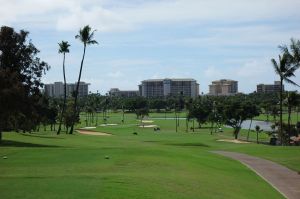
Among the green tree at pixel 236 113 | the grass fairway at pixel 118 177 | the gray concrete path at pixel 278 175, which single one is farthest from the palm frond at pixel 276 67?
the green tree at pixel 236 113

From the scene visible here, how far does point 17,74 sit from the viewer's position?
47.1m

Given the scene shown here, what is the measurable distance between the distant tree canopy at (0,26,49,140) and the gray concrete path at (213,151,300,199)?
19.0 m

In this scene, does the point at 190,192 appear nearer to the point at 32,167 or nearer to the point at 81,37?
the point at 32,167

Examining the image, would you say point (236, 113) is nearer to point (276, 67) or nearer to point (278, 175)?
point (276, 67)

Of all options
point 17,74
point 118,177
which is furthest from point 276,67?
point 118,177

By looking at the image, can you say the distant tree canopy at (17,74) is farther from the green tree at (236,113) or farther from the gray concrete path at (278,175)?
the green tree at (236,113)

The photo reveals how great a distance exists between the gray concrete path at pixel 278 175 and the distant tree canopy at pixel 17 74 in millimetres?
18971

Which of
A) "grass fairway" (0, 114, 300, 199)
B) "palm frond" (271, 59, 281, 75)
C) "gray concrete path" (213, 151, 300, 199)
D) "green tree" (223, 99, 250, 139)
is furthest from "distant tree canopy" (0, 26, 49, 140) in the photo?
"green tree" (223, 99, 250, 139)

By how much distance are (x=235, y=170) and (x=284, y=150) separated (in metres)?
17.1

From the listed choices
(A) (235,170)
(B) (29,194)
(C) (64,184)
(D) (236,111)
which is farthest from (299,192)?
(D) (236,111)

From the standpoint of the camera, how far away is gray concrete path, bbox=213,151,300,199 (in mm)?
25141

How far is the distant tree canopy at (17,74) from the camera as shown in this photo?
134 feet

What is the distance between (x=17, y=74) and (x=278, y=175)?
1056 inches

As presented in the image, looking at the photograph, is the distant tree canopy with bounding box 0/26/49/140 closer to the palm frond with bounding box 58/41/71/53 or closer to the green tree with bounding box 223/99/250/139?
the palm frond with bounding box 58/41/71/53
